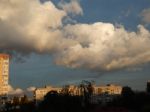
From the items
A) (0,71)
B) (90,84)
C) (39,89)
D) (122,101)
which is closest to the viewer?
(122,101)

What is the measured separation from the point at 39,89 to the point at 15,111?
7513cm

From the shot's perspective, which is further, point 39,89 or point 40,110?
point 39,89

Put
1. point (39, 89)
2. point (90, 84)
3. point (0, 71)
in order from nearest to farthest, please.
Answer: point (90, 84)
point (0, 71)
point (39, 89)

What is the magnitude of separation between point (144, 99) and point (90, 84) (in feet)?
88.4

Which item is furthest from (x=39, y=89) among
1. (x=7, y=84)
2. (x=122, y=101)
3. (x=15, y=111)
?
(x=122, y=101)

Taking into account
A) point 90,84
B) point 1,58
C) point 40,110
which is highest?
point 1,58

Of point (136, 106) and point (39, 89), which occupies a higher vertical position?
point (39, 89)

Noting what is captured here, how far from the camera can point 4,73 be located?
507 ft

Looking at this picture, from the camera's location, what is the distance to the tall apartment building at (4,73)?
151 m

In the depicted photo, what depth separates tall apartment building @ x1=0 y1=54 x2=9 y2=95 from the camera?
494 feet

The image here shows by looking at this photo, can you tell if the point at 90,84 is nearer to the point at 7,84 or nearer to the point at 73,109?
the point at 73,109

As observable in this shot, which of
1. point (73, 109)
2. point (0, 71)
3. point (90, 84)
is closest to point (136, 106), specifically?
point (73, 109)

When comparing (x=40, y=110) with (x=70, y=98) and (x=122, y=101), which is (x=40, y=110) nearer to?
(x=70, y=98)

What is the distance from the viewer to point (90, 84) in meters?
112
